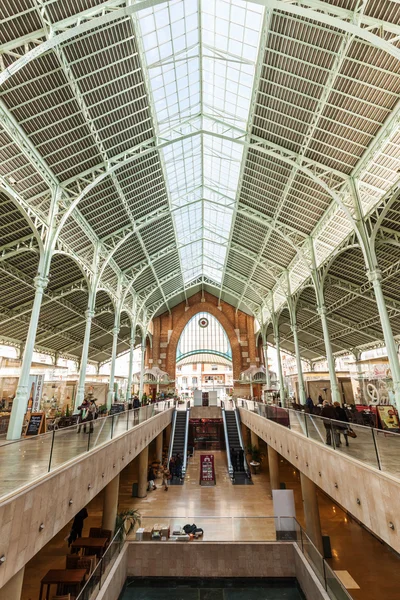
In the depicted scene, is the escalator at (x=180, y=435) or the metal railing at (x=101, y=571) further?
the escalator at (x=180, y=435)

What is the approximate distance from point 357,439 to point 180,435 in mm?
26376

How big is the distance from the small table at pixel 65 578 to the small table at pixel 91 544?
2.11 meters

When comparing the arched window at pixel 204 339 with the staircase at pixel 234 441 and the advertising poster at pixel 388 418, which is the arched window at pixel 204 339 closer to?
the staircase at pixel 234 441

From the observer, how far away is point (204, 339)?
158 ft

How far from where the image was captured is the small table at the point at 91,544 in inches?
503

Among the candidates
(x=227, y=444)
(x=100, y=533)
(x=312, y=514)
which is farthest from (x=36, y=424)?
(x=227, y=444)

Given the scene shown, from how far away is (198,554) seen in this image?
514 inches

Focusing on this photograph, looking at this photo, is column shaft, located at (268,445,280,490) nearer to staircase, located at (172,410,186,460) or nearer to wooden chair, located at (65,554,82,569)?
staircase, located at (172,410,186,460)

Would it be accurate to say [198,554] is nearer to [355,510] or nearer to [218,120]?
[355,510]

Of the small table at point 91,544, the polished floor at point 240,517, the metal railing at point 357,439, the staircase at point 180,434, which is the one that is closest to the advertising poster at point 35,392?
the polished floor at point 240,517

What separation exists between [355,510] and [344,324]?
2645 centimetres

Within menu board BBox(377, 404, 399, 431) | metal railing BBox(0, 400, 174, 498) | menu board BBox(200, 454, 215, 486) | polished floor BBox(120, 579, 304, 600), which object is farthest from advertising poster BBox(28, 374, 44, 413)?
menu board BBox(377, 404, 399, 431)

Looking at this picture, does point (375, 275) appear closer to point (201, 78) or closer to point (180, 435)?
point (201, 78)

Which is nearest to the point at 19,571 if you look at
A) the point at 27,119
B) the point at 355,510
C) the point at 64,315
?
the point at 355,510
